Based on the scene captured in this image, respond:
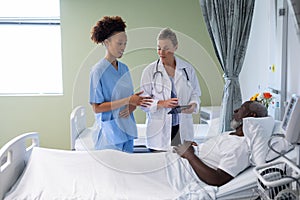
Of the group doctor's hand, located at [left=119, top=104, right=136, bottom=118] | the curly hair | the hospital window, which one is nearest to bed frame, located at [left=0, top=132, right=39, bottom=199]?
doctor's hand, located at [left=119, top=104, right=136, bottom=118]

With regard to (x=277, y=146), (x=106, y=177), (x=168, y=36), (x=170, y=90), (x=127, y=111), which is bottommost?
(x=106, y=177)

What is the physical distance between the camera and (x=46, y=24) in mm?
3686

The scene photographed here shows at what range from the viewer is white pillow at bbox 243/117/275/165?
1.68m

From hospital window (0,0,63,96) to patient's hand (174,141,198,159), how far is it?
7.15 ft

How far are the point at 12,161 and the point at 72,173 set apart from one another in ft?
1.16

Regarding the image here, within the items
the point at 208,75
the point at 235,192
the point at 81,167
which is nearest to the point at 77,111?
the point at 81,167

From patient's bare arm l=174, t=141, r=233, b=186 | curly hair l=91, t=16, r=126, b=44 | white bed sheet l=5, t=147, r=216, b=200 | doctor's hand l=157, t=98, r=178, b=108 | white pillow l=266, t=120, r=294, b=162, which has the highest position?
curly hair l=91, t=16, r=126, b=44

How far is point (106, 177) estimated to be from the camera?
202 centimetres

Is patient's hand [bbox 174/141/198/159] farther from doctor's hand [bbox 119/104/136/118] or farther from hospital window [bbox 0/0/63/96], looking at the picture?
hospital window [bbox 0/0/63/96]

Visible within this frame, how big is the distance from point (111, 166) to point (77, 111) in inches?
15.5

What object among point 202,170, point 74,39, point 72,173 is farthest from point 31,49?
point 202,170

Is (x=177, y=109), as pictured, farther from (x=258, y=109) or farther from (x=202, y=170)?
(x=258, y=109)

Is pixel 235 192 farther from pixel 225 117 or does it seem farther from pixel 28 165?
pixel 28 165

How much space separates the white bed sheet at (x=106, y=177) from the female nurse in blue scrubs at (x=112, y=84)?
285mm
